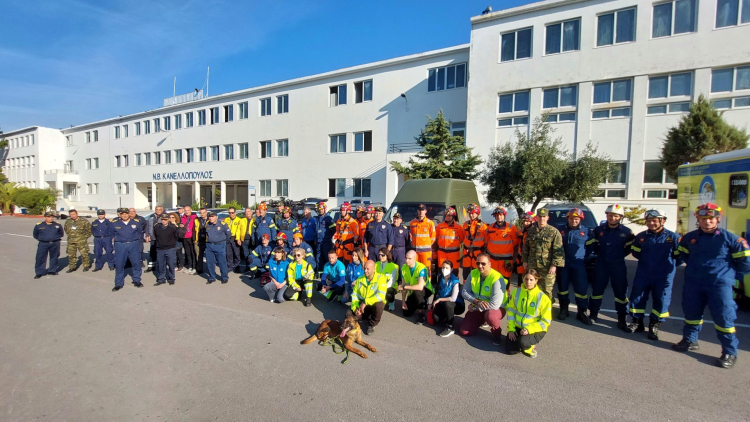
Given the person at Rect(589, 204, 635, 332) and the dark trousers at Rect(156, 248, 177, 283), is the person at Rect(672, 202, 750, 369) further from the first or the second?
the dark trousers at Rect(156, 248, 177, 283)

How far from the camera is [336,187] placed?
26.5 m

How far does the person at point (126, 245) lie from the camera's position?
24.1 ft

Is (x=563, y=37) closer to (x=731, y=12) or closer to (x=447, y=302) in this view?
(x=731, y=12)

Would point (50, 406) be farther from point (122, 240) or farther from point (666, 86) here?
point (666, 86)

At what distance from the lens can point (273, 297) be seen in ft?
21.3

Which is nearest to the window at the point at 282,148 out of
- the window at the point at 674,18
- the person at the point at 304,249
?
the person at the point at 304,249

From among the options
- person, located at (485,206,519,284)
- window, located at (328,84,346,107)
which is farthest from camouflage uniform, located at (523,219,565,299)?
window, located at (328,84,346,107)

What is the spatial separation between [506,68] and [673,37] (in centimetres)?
722

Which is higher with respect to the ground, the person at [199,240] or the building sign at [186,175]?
the building sign at [186,175]

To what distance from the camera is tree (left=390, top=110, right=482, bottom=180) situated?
1762 centimetres

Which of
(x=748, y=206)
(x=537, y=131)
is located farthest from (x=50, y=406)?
(x=537, y=131)

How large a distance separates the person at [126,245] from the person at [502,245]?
24.0ft

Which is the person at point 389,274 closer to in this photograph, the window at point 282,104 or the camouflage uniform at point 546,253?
the camouflage uniform at point 546,253

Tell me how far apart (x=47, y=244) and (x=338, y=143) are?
19.7m
